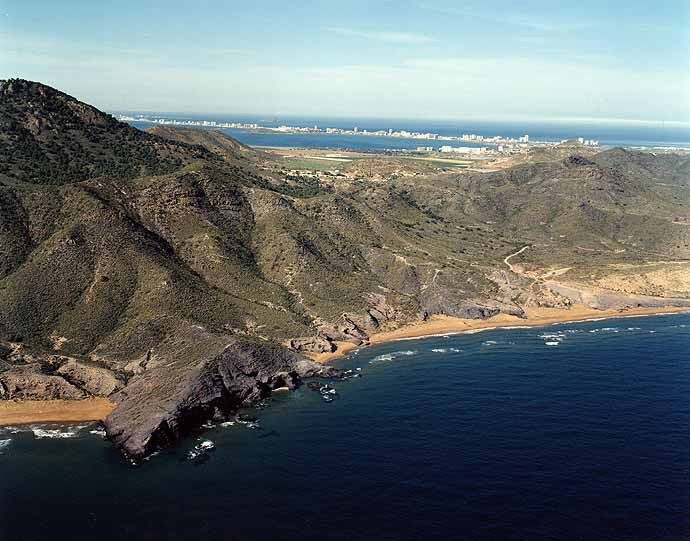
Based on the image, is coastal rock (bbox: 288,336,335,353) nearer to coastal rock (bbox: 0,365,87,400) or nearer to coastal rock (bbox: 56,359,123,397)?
coastal rock (bbox: 56,359,123,397)

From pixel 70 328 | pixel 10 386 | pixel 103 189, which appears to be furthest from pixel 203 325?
pixel 103 189

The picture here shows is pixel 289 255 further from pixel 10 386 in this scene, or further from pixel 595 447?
pixel 595 447

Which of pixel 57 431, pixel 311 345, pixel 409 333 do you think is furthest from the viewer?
pixel 409 333

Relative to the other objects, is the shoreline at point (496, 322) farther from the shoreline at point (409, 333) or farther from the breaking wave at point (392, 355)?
the breaking wave at point (392, 355)

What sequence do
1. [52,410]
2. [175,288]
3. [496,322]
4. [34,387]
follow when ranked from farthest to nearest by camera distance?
[496,322]
[175,288]
[34,387]
[52,410]

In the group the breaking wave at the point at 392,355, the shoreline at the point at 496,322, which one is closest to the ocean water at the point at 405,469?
the breaking wave at the point at 392,355

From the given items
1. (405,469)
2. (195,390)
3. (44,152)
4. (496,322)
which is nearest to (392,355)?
(496,322)

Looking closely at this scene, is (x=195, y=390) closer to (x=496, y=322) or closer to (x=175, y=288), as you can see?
(x=175, y=288)
